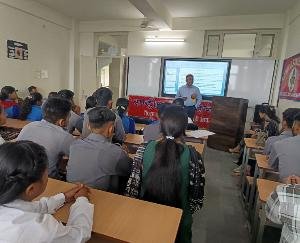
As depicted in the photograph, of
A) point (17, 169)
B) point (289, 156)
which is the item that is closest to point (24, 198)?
point (17, 169)

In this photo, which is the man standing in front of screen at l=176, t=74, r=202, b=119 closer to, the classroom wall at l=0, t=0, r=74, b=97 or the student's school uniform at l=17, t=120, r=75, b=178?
the classroom wall at l=0, t=0, r=74, b=97

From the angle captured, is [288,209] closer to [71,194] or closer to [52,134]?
[71,194]

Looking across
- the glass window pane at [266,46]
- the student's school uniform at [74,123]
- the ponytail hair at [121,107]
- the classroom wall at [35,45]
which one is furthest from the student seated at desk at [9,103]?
the glass window pane at [266,46]

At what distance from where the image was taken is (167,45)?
632cm

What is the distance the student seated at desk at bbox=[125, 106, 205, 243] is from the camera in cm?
137

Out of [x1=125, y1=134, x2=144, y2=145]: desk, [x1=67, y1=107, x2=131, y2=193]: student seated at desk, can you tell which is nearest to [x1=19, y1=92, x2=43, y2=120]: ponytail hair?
[x1=125, y1=134, x2=144, y2=145]: desk

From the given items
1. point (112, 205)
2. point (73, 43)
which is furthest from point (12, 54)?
point (112, 205)

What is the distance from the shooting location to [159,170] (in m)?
1.38

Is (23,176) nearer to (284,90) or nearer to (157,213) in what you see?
(157,213)

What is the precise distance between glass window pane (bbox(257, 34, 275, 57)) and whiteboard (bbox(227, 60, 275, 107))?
0.98 ft

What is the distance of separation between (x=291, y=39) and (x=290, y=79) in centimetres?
95

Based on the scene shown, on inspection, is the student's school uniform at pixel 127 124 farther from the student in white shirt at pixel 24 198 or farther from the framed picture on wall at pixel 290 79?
the framed picture on wall at pixel 290 79

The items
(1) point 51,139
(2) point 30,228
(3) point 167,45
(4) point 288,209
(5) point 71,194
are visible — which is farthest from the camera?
(3) point 167,45

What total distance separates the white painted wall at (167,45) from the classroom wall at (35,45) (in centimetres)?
189
